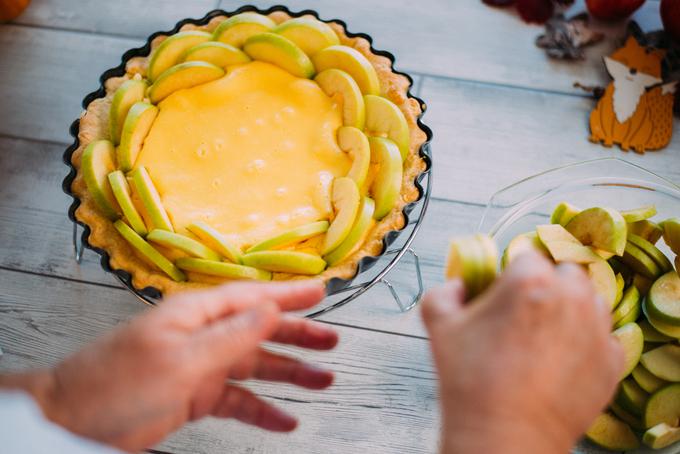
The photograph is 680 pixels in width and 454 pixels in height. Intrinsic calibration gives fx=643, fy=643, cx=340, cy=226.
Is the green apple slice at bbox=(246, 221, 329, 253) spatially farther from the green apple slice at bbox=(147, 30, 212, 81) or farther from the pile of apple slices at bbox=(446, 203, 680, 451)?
the green apple slice at bbox=(147, 30, 212, 81)

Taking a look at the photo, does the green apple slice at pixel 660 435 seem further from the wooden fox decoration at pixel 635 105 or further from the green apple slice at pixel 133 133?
the green apple slice at pixel 133 133

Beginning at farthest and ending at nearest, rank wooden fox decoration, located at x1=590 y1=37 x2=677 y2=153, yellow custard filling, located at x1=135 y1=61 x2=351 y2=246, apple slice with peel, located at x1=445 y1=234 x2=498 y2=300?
wooden fox decoration, located at x1=590 y1=37 x2=677 y2=153 → yellow custard filling, located at x1=135 y1=61 x2=351 y2=246 → apple slice with peel, located at x1=445 y1=234 x2=498 y2=300

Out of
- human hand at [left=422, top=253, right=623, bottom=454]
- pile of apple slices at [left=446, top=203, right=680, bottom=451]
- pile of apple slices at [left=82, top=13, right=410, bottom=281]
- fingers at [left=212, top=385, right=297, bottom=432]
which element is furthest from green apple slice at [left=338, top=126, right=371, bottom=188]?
human hand at [left=422, top=253, right=623, bottom=454]

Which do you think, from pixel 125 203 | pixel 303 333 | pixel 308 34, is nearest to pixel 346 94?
pixel 308 34

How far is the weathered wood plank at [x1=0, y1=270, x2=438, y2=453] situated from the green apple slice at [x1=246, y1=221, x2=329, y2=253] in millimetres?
437

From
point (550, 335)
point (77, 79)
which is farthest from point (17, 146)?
point (550, 335)

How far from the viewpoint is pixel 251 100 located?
172cm

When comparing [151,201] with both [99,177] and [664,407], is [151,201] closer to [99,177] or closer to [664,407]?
[99,177]

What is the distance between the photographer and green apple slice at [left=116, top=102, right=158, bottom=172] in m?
1.60

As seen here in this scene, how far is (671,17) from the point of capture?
2.21m

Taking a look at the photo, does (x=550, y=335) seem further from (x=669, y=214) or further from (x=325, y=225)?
(x=669, y=214)

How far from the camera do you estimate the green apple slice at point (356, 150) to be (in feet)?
5.10

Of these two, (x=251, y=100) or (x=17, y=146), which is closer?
(x=251, y=100)

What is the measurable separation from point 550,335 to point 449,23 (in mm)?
1756
